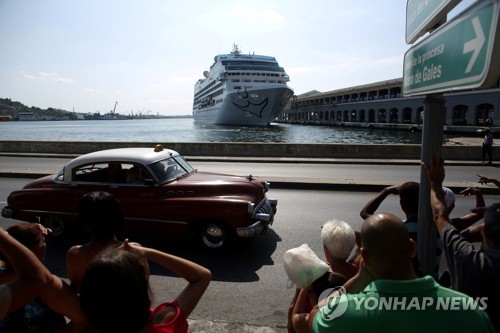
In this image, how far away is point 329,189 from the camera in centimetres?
1073

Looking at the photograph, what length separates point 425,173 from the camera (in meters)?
2.37

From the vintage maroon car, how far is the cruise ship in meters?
61.0

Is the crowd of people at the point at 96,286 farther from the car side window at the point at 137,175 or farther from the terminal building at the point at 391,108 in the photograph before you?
Answer: the terminal building at the point at 391,108

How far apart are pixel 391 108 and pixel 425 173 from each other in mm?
87316

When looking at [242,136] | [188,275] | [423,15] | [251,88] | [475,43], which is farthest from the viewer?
[251,88]

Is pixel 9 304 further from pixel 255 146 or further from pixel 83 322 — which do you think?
pixel 255 146

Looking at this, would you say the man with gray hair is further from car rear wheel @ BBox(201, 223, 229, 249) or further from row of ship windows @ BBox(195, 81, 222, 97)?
row of ship windows @ BBox(195, 81, 222, 97)

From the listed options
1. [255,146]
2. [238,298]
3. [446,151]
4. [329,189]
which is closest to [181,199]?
[238,298]

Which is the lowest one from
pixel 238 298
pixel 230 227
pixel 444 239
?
pixel 238 298

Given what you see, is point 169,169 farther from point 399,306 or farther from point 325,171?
point 325,171

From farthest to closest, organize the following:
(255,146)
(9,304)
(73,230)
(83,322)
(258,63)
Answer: (258,63) → (255,146) → (73,230) → (83,322) → (9,304)

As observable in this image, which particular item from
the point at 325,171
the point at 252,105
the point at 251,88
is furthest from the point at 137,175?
the point at 252,105

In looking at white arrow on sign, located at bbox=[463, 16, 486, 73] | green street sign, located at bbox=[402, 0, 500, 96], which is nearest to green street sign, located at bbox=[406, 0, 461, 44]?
green street sign, located at bbox=[402, 0, 500, 96]

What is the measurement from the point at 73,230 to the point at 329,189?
22.9 feet
